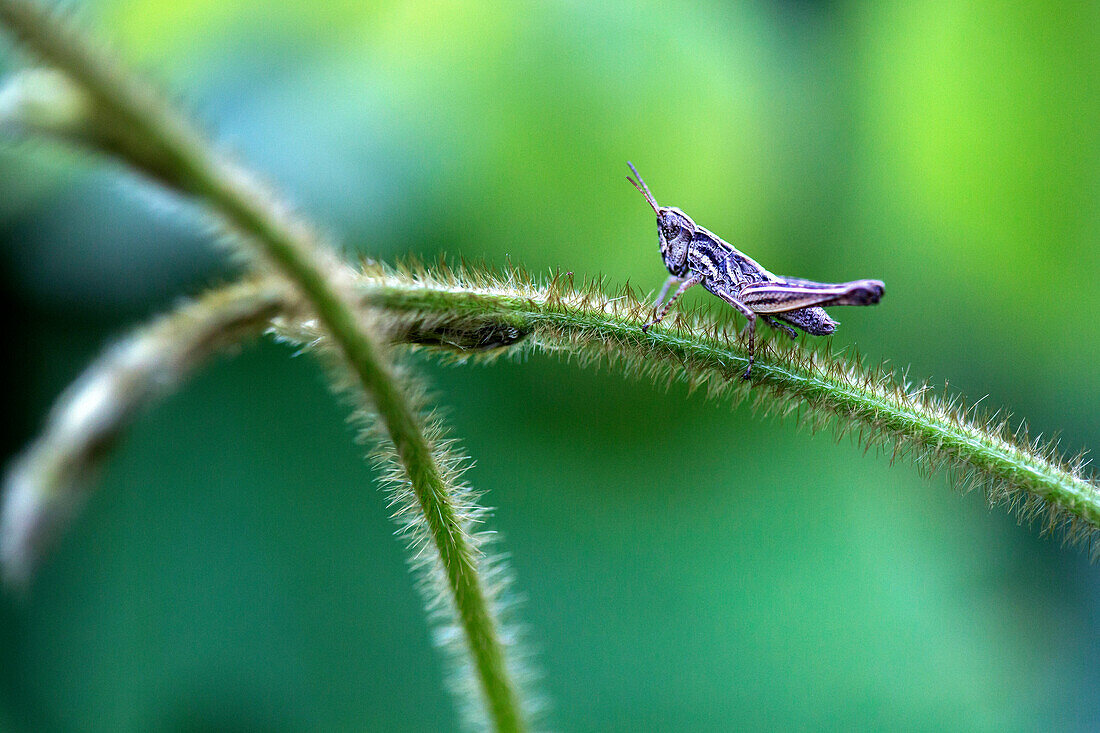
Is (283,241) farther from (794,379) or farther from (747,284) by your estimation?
(747,284)

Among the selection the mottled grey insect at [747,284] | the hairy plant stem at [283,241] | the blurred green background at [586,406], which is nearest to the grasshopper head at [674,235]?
the mottled grey insect at [747,284]

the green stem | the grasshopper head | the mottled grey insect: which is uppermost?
the grasshopper head

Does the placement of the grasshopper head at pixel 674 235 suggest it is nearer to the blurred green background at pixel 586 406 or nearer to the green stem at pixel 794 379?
the blurred green background at pixel 586 406

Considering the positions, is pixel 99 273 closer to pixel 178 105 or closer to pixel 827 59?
pixel 178 105

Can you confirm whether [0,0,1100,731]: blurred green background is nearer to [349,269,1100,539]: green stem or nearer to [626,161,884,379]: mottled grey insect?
[626,161,884,379]: mottled grey insect

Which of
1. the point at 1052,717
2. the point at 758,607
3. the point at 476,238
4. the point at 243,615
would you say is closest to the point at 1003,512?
the point at 1052,717

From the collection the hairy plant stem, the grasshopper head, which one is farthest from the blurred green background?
the hairy plant stem
